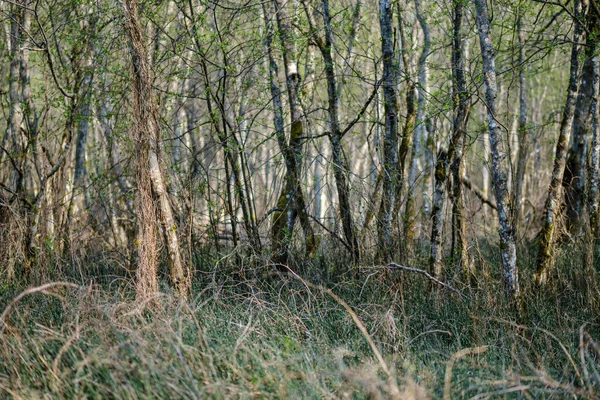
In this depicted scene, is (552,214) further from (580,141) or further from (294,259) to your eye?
(294,259)

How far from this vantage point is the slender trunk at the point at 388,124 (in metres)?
7.50

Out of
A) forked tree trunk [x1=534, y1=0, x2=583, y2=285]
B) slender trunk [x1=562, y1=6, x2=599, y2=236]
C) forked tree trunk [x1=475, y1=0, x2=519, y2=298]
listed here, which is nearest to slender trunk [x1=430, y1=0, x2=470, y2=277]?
forked tree trunk [x1=534, y1=0, x2=583, y2=285]

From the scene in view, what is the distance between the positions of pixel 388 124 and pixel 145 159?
2953 mm

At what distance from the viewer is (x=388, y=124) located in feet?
25.3

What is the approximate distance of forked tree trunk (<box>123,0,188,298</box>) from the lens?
243 inches

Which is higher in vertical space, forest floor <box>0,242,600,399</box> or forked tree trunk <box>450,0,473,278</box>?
forked tree trunk <box>450,0,473,278</box>

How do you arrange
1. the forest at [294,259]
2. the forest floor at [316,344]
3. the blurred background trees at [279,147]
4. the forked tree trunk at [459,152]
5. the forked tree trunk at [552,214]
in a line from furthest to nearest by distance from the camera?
1. the forked tree trunk at [459,152]
2. the forked tree trunk at [552,214]
3. the blurred background trees at [279,147]
4. the forest at [294,259]
5. the forest floor at [316,344]

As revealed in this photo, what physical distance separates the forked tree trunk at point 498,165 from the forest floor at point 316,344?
0.74 ft

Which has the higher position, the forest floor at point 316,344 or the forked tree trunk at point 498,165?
the forked tree trunk at point 498,165

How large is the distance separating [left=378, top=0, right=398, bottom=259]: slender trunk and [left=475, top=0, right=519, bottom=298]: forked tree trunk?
4.47 ft

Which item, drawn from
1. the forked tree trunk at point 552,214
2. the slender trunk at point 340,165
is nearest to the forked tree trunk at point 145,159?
the slender trunk at point 340,165

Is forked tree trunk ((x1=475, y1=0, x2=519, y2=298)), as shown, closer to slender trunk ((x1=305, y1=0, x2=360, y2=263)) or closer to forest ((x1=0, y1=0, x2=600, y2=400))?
forest ((x1=0, y1=0, x2=600, y2=400))

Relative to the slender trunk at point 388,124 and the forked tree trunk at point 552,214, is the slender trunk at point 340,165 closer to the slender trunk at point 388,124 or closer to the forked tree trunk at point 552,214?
the slender trunk at point 388,124

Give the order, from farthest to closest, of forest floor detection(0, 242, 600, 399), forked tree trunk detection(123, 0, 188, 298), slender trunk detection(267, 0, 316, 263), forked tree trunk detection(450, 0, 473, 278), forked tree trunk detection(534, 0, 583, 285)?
slender trunk detection(267, 0, 316, 263) < forked tree trunk detection(450, 0, 473, 278) < forked tree trunk detection(534, 0, 583, 285) < forked tree trunk detection(123, 0, 188, 298) < forest floor detection(0, 242, 600, 399)
